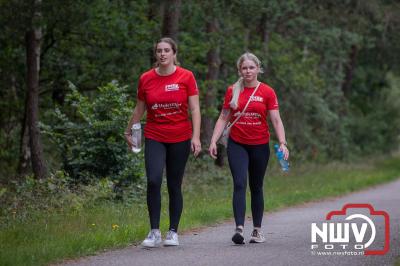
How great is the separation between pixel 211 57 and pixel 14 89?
5860 millimetres

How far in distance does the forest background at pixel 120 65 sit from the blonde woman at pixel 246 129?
4.35 metres

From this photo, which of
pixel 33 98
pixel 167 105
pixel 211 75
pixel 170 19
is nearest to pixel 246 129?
pixel 167 105

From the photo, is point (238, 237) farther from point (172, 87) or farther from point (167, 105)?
point (172, 87)

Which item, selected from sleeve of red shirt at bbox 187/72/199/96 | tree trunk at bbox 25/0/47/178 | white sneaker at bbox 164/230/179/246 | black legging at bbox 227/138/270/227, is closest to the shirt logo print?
sleeve of red shirt at bbox 187/72/199/96

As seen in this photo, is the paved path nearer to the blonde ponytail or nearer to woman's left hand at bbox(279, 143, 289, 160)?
woman's left hand at bbox(279, 143, 289, 160)

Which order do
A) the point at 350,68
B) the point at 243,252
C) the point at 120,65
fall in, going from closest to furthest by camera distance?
the point at 243,252, the point at 120,65, the point at 350,68

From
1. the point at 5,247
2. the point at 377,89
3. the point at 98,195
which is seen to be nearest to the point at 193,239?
the point at 5,247

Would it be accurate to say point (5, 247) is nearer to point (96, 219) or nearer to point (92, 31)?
point (96, 219)

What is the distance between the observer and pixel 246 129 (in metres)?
10.0

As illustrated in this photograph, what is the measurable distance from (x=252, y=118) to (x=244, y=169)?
0.56 metres

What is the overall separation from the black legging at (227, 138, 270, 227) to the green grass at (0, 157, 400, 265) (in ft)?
4.14

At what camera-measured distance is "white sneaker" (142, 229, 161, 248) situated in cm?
962

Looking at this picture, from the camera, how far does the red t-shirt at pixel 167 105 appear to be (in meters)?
9.62

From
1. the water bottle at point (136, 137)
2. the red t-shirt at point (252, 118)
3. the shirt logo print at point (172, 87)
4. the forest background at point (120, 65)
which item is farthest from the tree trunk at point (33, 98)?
the shirt logo print at point (172, 87)
